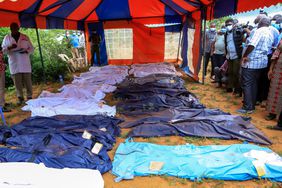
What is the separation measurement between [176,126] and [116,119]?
988 millimetres

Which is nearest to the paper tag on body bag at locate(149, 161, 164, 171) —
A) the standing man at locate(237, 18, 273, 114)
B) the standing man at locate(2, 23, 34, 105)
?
the standing man at locate(237, 18, 273, 114)

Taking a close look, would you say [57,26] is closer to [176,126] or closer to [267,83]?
[176,126]

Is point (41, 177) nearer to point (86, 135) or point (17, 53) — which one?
point (86, 135)

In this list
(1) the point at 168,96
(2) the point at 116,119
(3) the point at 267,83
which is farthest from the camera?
(1) the point at 168,96

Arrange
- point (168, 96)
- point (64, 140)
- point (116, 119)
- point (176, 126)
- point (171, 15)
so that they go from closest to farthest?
point (64, 140), point (176, 126), point (116, 119), point (168, 96), point (171, 15)

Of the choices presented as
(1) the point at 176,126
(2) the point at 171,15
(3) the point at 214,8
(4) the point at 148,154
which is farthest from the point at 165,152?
(2) the point at 171,15

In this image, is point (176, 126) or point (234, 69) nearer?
point (176, 126)

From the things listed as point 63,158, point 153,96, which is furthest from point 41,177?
point 153,96

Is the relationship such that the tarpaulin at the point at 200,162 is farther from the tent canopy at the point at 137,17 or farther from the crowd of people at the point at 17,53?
the crowd of people at the point at 17,53

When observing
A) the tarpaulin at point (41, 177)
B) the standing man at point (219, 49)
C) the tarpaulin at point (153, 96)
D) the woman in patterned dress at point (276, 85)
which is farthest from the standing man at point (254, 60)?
the tarpaulin at point (41, 177)

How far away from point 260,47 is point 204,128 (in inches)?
63.7

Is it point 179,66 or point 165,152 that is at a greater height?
point 179,66

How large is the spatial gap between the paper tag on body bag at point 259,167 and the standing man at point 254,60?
1768 mm

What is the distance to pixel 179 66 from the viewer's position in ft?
29.5
